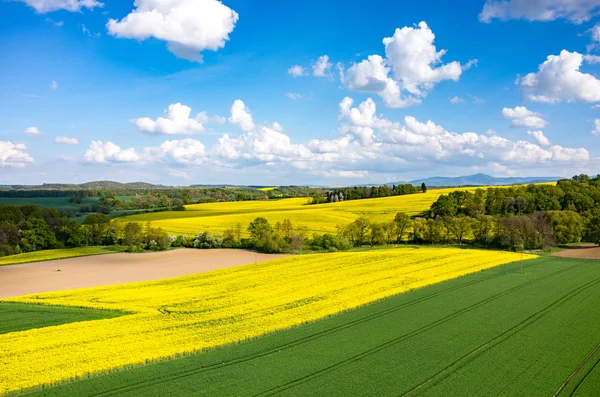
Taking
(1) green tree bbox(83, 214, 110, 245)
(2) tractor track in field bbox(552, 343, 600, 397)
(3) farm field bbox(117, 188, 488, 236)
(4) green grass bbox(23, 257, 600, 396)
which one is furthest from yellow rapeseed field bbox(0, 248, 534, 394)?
(1) green tree bbox(83, 214, 110, 245)

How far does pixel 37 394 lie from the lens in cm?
A: 1939

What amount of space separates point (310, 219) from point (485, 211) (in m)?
40.6

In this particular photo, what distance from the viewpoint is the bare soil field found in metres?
62.9

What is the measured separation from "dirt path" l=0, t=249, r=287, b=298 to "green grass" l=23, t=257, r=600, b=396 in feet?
102

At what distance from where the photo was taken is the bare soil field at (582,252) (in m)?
62.9

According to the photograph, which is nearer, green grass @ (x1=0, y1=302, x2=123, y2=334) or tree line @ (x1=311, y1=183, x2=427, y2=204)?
green grass @ (x1=0, y1=302, x2=123, y2=334)

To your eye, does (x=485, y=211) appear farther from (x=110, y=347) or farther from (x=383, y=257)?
(x=110, y=347)

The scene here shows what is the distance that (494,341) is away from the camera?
25625 millimetres

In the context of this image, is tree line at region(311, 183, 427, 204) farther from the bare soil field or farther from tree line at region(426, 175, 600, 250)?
the bare soil field

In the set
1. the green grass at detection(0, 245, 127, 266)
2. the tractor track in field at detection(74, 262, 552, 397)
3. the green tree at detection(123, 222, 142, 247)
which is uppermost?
the green tree at detection(123, 222, 142, 247)

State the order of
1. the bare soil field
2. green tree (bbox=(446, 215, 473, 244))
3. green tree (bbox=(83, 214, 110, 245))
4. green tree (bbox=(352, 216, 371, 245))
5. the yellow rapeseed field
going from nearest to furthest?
the yellow rapeseed field
the bare soil field
green tree (bbox=(446, 215, 473, 244))
green tree (bbox=(83, 214, 110, 245))
green tree (bbox=(352, 216, 371, 245))

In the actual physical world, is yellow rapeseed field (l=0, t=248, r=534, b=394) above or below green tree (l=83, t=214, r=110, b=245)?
below

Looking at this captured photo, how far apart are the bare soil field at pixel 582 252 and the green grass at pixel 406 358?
32622mm

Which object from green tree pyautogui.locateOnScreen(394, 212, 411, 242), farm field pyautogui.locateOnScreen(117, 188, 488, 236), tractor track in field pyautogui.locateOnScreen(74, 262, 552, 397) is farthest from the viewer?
farm field pyautogui.locateOnScreen(117, 188, 488, 236)
